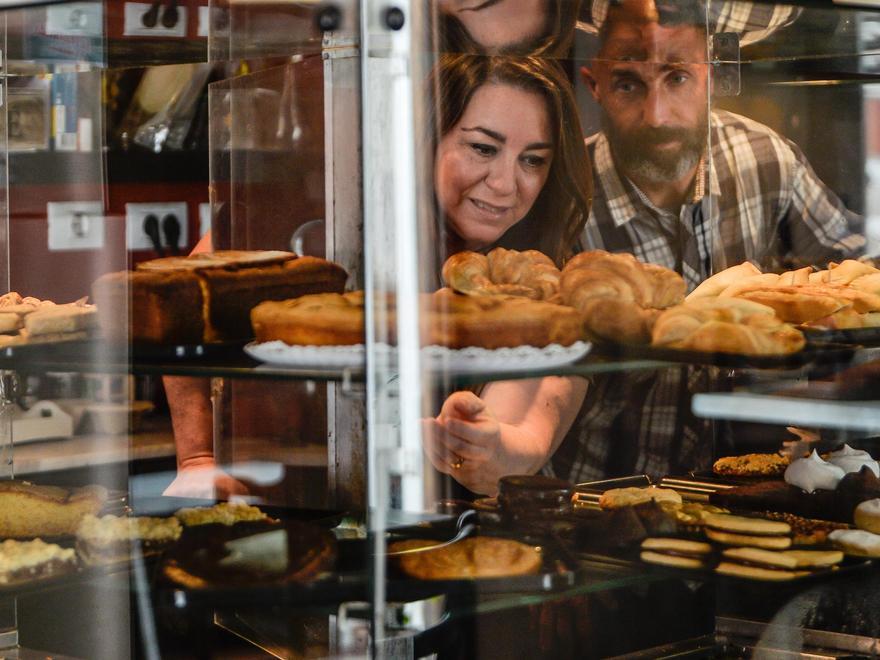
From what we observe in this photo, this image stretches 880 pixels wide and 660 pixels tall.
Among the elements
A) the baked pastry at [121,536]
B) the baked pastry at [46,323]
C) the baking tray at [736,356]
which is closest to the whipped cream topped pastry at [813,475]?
the baking tray at [736,356]

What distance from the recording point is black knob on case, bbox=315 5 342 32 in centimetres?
101

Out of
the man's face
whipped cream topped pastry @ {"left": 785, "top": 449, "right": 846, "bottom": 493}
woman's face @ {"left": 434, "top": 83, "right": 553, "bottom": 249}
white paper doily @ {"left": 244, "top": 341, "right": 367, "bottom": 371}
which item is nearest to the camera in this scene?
white paper doily @ {"left": 244, "top": 341, "right": 367, "bottom": 371}

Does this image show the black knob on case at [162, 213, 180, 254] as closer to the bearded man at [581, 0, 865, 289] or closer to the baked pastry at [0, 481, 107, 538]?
the baked pastry at [0, 481, 107, 538]

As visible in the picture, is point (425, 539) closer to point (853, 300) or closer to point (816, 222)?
point (853, 300)

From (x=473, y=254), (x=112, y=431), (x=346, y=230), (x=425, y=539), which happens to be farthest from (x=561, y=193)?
(x=112, y=431)

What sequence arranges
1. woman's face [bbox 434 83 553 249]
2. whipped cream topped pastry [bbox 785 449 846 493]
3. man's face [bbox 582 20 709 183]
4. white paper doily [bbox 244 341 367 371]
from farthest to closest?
whipped cream topped pastry [bbox 785 449 846 493]
man's face [bbox 582 20 709 183]
woman's face [bbox 434 83 553 249]
white paper doily [bbox 244 341 367 371]

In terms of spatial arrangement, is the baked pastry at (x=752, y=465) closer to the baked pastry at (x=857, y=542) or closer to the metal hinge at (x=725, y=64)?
the baked pastry at (x=857, y=542)

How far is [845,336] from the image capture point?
1.21 meters

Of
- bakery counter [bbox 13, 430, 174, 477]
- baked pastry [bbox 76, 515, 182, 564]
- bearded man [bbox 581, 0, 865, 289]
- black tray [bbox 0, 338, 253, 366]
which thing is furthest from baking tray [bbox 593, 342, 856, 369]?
bakery counter [bbox 13, 430, 174, 477]

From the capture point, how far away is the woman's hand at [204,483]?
120 centimetres

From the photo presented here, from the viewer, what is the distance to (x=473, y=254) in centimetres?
110

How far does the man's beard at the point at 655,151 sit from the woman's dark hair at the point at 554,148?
0.15 feet

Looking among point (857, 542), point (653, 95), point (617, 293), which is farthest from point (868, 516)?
point (653, 95)

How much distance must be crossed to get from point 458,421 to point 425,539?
4.4 inches
